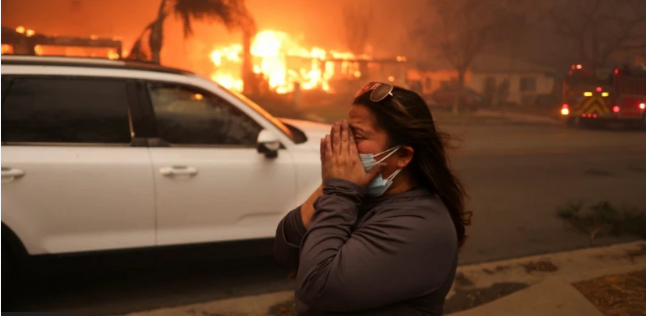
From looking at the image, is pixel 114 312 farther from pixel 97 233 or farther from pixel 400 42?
pixel 400 42

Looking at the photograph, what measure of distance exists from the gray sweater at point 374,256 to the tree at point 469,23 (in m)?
32.2

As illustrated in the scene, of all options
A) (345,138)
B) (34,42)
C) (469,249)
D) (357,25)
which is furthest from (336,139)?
(357,25)

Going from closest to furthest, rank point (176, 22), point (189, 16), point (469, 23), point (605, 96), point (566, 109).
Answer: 1. point (189, 16)
2. point (176, 22)
3. point (605, 96)
4. point (566, 109)
5. point (469, 23)

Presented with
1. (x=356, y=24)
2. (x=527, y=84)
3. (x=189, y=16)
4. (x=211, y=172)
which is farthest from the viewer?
(x=527, y=84)

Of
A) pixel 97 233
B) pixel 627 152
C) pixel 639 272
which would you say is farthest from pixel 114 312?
pixel 627 152

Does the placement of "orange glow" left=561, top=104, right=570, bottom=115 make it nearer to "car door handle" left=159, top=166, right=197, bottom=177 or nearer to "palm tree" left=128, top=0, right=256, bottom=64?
"palm tree" left=128, top=0, right=256, bottom=64

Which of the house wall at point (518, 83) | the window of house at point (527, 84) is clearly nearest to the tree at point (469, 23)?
the house wall at point (518, 83)

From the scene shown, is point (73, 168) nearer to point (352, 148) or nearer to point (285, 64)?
point (352, 148)

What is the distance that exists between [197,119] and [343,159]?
3.03 m

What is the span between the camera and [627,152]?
13.2 m

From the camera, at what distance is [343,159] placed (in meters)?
1.51

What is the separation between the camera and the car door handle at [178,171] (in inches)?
161

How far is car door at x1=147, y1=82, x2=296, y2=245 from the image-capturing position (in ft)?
13.6

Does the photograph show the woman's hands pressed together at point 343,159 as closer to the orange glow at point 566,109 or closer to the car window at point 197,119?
the car window at point 197,119
